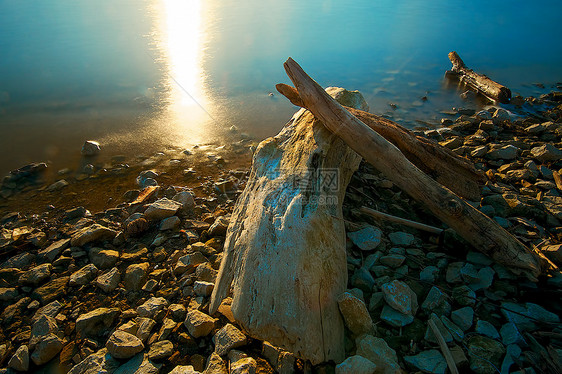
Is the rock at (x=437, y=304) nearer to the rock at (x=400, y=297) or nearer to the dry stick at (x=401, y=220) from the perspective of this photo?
the rock at (x=400, y=297)

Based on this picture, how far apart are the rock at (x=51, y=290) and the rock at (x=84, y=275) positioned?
79 mm

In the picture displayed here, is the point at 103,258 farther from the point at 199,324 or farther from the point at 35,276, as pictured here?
the point at 199,324

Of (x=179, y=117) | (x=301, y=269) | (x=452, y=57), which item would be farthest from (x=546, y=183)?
(x=452, y=57)

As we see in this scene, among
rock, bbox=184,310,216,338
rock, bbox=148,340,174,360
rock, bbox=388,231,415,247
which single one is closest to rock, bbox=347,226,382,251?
rock, bbox=388,231,415,247

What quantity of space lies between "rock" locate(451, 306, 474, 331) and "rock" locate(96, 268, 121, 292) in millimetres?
2834

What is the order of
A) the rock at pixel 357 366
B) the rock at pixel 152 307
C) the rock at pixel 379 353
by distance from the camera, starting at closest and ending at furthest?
1. the rock at pixel 357 366
2. the rock at pixel 379 353
3. the rock at pixel 152 307

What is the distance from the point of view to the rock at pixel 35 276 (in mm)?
2778

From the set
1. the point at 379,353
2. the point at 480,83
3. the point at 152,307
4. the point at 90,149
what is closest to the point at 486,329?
the point at 379,353

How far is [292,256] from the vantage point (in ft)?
6.37

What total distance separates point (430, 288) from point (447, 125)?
17.1 feet

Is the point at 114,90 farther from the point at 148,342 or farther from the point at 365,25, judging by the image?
the point at 365,25

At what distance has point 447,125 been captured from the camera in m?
6.51

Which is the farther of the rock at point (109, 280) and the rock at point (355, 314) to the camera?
the rock at point (109, 280)

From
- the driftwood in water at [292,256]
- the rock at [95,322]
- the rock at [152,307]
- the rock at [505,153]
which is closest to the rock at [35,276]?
the rock at [95,322]
